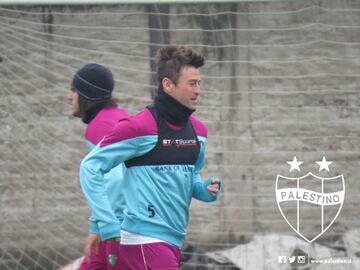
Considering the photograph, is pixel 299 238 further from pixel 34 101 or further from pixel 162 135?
pixel 162 135

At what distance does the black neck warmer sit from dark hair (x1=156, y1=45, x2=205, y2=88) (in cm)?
10

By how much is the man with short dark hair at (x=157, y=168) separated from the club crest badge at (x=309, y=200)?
2.86 metres

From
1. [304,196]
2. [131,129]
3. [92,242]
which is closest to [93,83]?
[131,129]

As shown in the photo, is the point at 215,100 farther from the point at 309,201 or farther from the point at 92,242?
the point at 92,242

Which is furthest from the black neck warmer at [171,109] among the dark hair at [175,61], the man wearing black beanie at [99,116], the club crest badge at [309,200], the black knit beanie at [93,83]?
the club crest badge at [309,200]

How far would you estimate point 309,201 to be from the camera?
7.50 metres

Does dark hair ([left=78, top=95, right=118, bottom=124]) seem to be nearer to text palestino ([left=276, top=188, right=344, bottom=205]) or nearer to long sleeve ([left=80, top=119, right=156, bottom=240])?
long sleeve ([left=80, top=119, right=156, bottom=240])

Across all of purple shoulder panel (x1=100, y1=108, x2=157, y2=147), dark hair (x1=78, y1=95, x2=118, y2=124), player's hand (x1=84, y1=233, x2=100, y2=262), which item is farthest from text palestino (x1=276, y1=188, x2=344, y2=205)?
purple shoulder panel (x1=100, y1=108, x2=157, y2=147)

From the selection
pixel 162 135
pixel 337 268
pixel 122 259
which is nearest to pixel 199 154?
pixel 162 135

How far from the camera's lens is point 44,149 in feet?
25.3

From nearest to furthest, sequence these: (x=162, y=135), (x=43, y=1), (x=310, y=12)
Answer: (x=162, y=135), (x=43, y=1), (x=310, y=12)

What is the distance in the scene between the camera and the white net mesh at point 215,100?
741 cm

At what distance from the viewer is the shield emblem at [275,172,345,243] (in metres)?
7.46

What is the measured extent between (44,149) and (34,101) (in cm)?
42
